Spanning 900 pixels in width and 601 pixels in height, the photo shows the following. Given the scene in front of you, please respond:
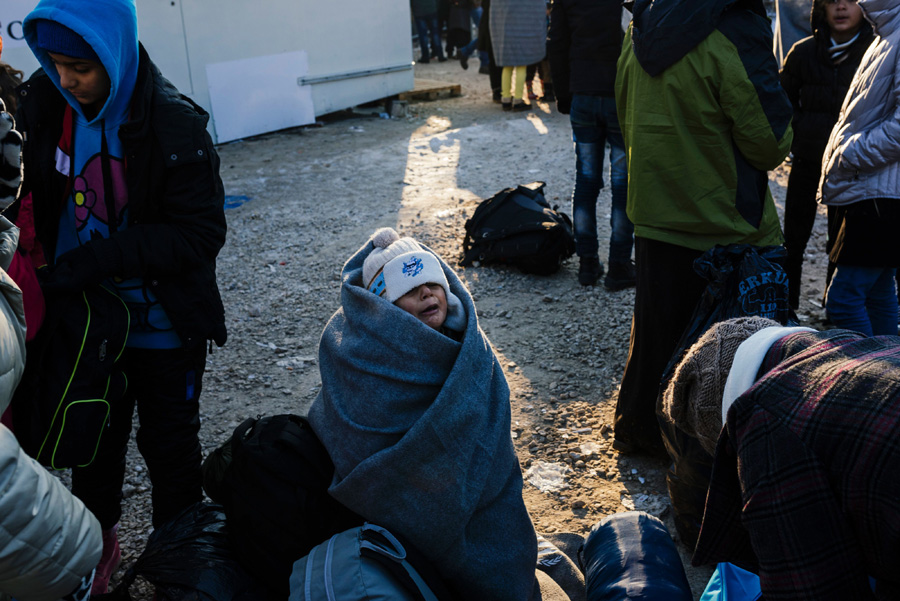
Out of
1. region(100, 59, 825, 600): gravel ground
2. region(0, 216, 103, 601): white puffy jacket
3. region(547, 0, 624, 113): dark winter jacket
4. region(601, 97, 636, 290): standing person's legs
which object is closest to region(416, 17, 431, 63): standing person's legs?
region(100, 59, 825, 600): gravel ground

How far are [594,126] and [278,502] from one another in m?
3.65

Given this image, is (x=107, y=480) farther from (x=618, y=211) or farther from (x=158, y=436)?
(x=618, y=211)

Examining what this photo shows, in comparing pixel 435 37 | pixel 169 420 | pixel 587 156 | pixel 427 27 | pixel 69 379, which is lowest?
pixel 169 420

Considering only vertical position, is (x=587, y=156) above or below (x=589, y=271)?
above

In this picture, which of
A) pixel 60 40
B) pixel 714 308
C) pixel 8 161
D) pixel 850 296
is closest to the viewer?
pixel 8 161

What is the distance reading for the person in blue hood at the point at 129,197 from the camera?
2.18 m

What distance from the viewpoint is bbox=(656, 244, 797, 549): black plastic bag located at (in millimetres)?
2607

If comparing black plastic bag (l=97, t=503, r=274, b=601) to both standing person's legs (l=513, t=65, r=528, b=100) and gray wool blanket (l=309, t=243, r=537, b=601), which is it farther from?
standing person's legs (l=513, t=65, r=528, b=100)

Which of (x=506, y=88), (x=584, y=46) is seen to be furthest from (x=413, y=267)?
(x=506, y=88)

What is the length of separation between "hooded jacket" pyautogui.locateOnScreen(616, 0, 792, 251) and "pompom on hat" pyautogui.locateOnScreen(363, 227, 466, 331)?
1.26 m

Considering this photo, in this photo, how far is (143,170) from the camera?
2258 millimetres

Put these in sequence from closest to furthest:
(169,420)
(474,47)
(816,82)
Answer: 1. (169,420)
2. (816,82)
3. (474,47)

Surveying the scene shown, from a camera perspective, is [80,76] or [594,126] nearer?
[80,76]

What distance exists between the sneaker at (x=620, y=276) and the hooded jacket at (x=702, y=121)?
5.91 ft
